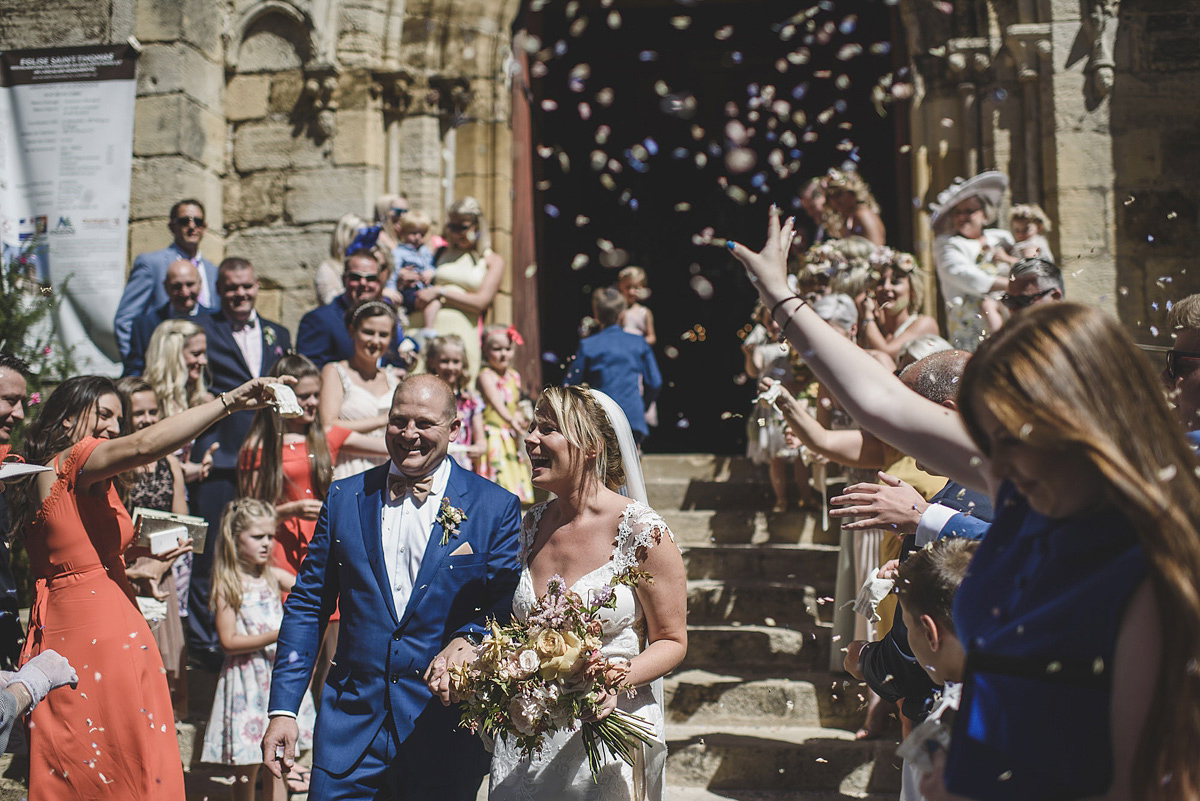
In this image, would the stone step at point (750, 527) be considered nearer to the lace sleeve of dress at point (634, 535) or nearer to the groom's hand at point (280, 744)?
the lace sleeve of dress at point (634, 535)

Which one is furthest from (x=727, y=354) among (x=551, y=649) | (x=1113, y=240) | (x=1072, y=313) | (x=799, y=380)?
(x=1072, y=313)

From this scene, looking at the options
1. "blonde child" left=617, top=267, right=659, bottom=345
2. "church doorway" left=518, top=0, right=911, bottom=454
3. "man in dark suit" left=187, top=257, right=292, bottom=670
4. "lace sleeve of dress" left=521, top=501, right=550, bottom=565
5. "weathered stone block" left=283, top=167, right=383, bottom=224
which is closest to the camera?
"lace sleeve of dress" left=521, top=501, right=550, bottom=565

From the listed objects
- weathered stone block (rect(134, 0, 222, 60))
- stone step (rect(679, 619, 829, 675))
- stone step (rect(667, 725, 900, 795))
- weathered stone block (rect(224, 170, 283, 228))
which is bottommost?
stone step (rect(667, 725, 900, 795))

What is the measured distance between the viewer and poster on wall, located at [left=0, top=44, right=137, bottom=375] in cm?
805

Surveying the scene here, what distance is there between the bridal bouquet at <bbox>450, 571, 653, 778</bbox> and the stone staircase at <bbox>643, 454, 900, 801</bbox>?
2101 millimetres

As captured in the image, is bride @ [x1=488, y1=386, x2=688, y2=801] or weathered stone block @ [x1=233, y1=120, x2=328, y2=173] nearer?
bride @ [x1=488, y1=386, x2=688, y2=801]

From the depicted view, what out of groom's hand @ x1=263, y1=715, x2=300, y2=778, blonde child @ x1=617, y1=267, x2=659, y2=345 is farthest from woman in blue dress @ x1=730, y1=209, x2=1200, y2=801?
blonde child @ x1=617, y1=267, x2=659, y2=345

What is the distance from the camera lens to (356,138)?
27.6ft

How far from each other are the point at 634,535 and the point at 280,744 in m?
1.19

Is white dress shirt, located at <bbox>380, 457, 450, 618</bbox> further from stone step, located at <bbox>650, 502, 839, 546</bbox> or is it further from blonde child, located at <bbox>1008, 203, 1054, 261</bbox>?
blonde child, located at <bbox>1008, 203, 1054, 261</bbox>

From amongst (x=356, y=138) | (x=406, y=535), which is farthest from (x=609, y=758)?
(x=356, y=138)

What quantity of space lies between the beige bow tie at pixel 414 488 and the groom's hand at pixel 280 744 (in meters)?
0.73

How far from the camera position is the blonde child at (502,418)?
6586mm

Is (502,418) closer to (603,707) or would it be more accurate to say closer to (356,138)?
(356,138)
